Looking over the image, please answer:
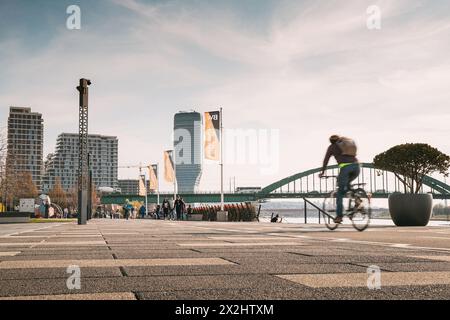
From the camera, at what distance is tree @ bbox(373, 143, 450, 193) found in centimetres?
1845

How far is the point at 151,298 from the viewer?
110 inches

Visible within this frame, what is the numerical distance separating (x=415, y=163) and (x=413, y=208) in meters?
1.94

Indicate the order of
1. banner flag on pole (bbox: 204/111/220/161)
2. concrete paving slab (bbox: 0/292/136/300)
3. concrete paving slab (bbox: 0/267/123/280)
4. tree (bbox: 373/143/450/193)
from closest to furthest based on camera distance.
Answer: concrete paving slab (bbox: 0/292/136/300), concrete paving slab (bbox: 0/267/123/280), tree (bbox: 373/143/450/193), banner flag on pole (bbox: 204/111/220/161)

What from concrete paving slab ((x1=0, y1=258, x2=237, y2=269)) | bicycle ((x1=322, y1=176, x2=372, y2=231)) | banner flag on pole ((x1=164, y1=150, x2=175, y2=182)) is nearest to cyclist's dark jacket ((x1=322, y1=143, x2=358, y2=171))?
bicycle ((x1=322, y1=176, x2=372, y2=231))

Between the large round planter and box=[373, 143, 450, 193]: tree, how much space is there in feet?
3.42

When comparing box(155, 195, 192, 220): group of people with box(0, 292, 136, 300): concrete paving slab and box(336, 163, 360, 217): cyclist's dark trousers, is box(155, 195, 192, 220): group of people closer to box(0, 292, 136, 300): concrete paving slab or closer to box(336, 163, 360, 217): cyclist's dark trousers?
box(336, 163, 360, 217): cyclist's dark trousers

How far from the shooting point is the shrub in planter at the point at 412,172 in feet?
57.5

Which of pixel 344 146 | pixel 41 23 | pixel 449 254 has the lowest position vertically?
pixel 449 254

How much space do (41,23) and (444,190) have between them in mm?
117813

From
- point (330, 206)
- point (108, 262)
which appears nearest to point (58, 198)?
point (330, 206)

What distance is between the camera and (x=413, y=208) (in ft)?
57.4
